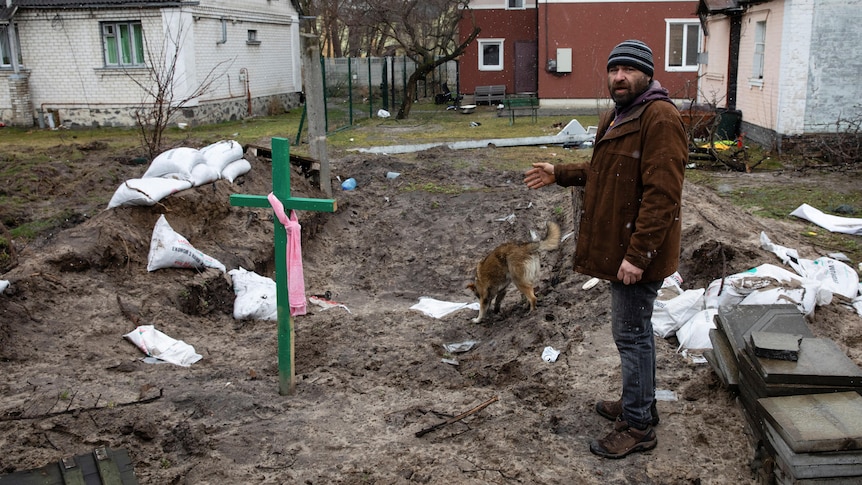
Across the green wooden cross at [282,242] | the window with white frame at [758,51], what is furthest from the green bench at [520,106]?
the green wooden cross at [282,242]

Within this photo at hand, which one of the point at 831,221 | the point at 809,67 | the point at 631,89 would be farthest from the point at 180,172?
the point at 809,67

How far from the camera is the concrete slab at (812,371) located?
11.8ft

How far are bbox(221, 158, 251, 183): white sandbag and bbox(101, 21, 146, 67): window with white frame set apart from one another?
1402 centimetres

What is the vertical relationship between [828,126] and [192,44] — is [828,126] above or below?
below

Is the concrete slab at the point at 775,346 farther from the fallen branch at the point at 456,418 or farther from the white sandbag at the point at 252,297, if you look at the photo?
the white sandbag at the point at 252,297

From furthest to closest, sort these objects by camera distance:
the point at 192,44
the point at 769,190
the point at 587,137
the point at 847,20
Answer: the point at 192,44
the point at 587,137
the point at 847,20
the point at 769,190

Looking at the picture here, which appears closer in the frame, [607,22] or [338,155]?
[338,155]

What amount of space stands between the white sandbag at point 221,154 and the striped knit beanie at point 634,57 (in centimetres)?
647

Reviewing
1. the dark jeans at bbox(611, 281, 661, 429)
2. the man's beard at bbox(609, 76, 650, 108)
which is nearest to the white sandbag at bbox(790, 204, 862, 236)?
the dark jeans at bbox(611, 281, 661, 429)

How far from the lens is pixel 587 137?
16.8 meters

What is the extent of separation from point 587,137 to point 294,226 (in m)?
13.0

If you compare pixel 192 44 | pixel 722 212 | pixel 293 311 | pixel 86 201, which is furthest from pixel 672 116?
pixel 192 44

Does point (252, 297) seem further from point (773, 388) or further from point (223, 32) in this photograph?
point (223, 32)

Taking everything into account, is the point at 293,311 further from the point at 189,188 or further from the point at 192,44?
the point at 192,44
